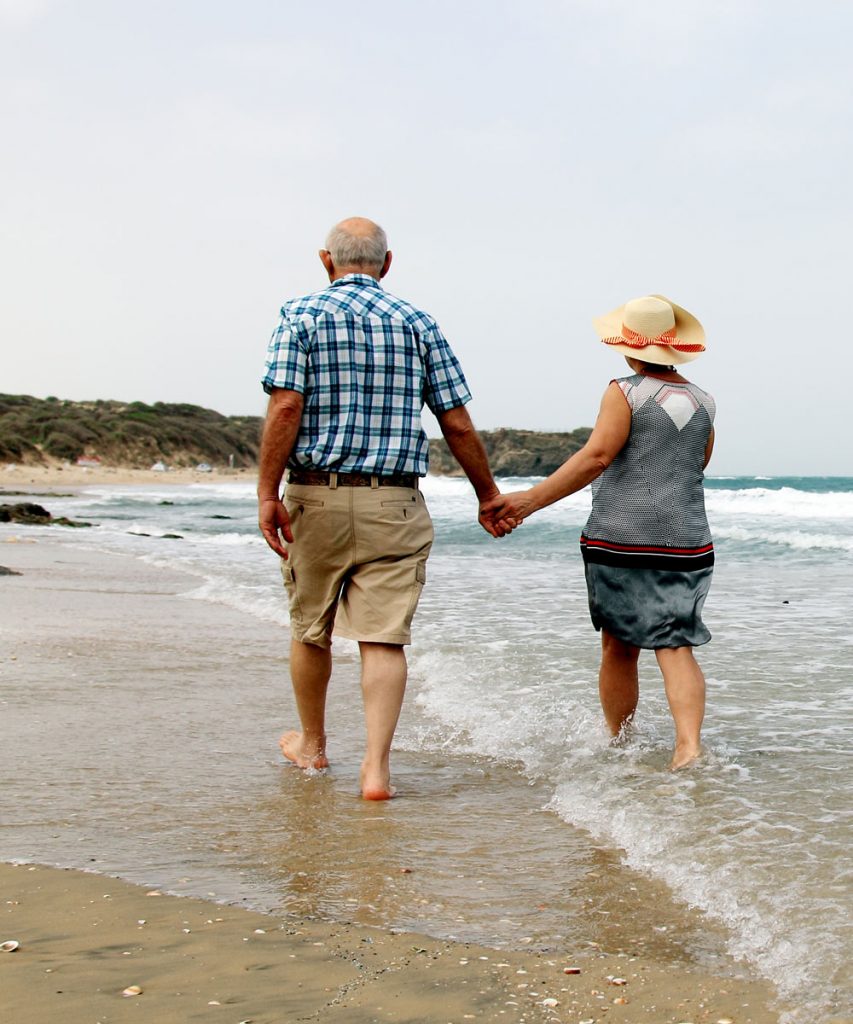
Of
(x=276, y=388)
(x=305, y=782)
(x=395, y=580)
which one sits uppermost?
(x=276, y=388)

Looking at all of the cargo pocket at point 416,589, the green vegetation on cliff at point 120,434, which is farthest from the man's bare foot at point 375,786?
the green vegetation on cliff at point 120,434

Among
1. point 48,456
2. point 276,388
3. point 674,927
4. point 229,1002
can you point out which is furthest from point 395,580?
point 48,456

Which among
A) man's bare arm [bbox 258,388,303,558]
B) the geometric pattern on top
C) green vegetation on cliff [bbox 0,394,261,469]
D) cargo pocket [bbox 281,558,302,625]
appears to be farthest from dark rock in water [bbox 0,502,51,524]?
green vegetation on cliff [bbox 0,394,261,469]

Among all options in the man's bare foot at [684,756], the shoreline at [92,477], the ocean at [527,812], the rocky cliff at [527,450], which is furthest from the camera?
the rocky cliff at [527,450]

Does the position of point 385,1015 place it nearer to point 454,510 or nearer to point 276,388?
point 276,388

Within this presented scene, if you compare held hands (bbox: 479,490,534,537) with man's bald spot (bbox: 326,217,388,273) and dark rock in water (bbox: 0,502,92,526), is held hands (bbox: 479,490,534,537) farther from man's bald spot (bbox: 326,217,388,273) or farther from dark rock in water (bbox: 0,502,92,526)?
dark rock in water (bbox: 0,502,92,526)

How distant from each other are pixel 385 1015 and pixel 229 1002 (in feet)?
1.02

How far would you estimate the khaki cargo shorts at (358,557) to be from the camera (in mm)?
3934

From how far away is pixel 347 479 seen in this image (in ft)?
12.9

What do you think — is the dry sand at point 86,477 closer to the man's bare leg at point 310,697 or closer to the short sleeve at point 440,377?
the man's bare leg at point 310,697

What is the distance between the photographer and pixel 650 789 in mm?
3908

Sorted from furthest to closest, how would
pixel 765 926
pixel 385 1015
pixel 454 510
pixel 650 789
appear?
1. pixel 454 510
2. pixel 650 789
3. pixel 765 926
4. pixel 385 1015

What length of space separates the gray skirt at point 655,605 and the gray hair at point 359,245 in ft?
4.69

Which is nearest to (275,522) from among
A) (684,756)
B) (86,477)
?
(684,756)
